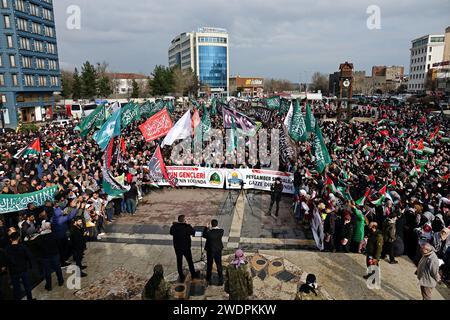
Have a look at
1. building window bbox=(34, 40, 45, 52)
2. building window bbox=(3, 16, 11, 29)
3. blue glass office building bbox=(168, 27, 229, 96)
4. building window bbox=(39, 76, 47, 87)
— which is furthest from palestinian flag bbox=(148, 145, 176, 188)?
blue glass office building bbox=(168, 27, 229, 96)

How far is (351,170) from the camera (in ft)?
49.8

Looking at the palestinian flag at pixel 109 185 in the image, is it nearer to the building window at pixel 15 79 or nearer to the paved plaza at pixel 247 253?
the paved plaza at pixel 247 253

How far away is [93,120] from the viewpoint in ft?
57.9

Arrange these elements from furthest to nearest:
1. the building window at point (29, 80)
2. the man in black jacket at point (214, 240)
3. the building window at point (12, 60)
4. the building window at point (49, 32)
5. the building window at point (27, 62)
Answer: the building window at point (49, 32) < the building window at point (29, 80) < the building window at point (27, 62) < the building window at point (12, 60) < the man in black jacket at point (214, 240)

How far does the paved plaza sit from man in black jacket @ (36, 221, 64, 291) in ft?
1.21

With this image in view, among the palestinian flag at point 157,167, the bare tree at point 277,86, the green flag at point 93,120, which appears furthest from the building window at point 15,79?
the bare tree at point 277,86

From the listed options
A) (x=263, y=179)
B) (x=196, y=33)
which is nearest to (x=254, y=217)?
(x=263, y=179)

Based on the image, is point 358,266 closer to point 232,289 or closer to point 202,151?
point 232,289

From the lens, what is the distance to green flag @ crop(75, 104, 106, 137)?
17327mm

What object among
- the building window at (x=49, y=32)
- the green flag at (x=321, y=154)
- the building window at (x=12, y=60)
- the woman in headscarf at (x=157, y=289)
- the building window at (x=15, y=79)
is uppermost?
the building window at (x=49, y=32)

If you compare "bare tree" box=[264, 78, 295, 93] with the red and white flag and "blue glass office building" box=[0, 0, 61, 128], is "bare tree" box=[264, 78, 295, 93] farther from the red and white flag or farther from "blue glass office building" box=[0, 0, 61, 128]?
the red and white flag

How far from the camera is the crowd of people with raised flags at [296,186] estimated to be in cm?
812

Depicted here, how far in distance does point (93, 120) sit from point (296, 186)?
38.8 ft

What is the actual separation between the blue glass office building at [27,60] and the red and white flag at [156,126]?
118 feet
